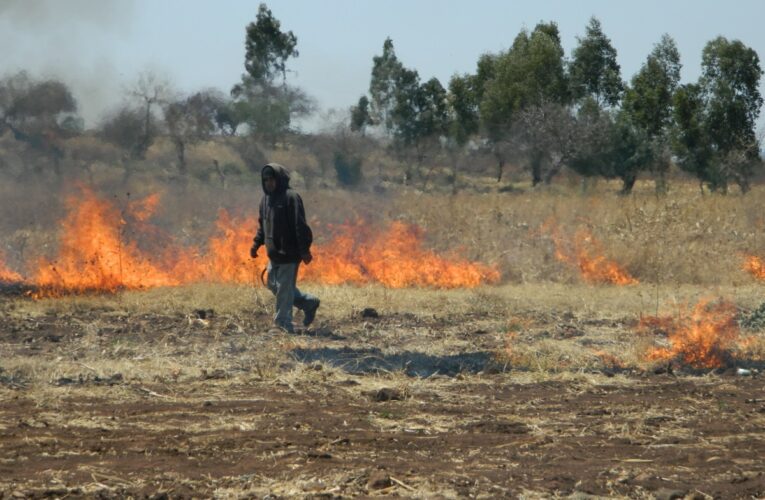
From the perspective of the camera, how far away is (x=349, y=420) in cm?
678

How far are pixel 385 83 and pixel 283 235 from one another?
115 ft

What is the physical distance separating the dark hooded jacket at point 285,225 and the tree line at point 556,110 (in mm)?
17241

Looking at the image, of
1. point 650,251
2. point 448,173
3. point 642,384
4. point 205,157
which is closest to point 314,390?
point 642,384

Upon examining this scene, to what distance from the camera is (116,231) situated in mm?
14820

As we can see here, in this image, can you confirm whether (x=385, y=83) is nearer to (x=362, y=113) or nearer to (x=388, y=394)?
(x=362, y=113)

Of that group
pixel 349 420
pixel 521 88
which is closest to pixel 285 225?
pixel 349 420

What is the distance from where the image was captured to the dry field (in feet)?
17.6

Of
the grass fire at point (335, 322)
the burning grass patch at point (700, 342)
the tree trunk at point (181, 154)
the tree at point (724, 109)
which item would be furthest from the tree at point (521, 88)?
the burning grass patch at point (700, 342)

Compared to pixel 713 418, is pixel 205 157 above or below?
above

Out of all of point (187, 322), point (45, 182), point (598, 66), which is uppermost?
point (598, 66)

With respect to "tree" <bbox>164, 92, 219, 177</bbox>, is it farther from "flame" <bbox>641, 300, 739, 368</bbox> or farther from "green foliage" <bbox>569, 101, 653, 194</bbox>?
"green foliage" <bbox>569, 101, 653, 194</bbox>

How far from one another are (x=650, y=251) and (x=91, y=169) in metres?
9.56

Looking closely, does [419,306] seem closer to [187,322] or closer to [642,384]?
[187,322]

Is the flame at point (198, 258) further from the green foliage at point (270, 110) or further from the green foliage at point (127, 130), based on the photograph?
the green foliage at point (270, 110)
